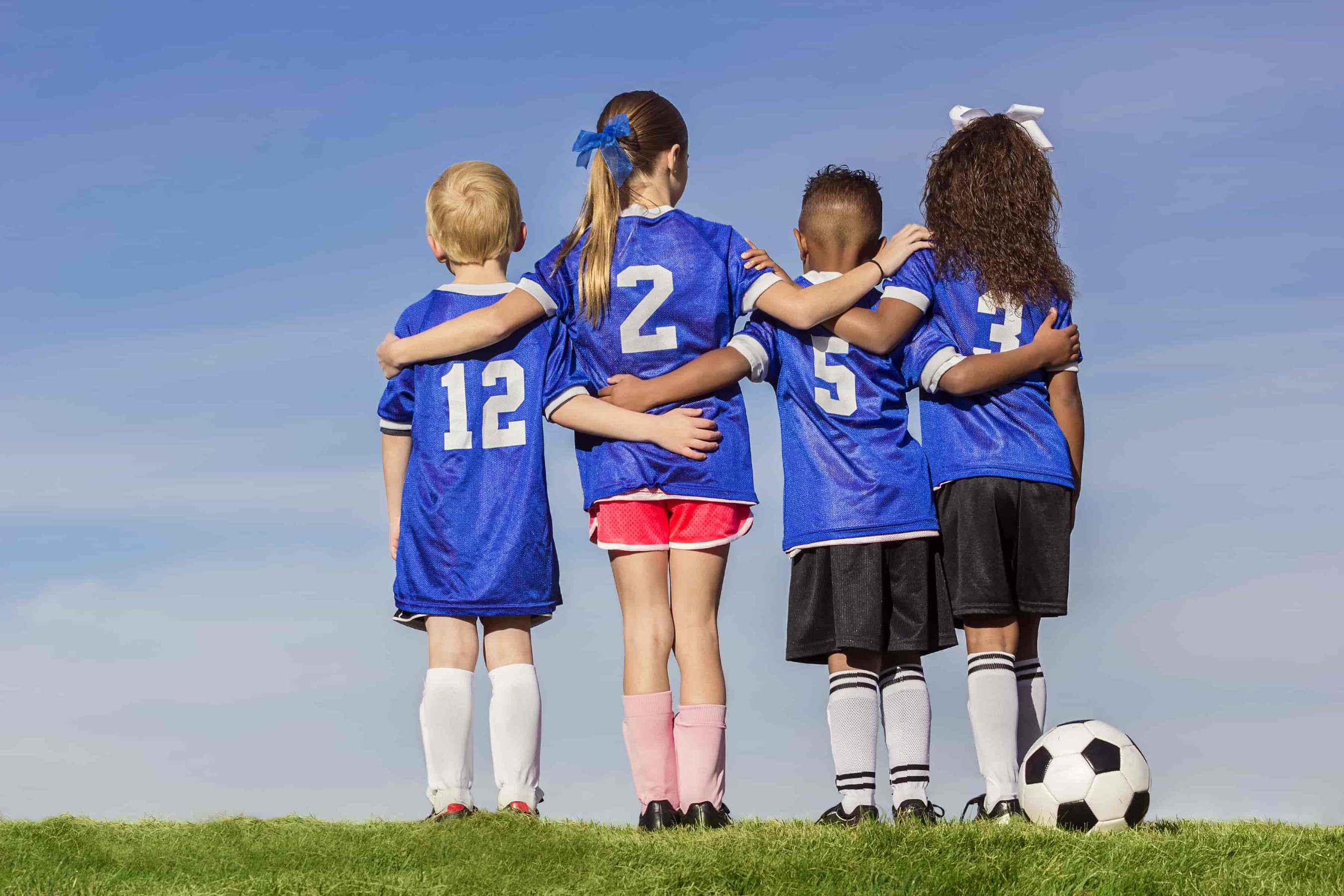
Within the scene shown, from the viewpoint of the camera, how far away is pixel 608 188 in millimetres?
6031

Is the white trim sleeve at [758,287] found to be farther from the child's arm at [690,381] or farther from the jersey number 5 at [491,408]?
the jersey number 5 at [491,408]

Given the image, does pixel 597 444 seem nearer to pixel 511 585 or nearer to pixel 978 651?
pixel 511 585

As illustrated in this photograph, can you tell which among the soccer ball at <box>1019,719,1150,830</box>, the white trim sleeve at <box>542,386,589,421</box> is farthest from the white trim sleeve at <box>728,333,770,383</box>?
the soccer ball at <box>1019,719,1150,830</box>

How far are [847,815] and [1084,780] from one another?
102cm

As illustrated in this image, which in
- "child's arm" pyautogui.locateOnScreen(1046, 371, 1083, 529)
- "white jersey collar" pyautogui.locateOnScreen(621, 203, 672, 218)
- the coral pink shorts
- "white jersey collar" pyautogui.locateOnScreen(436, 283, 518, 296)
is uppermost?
"white jersey collar" pyautogui.locateOnScreen(621, 203, 672, 218)

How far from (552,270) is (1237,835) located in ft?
13.5

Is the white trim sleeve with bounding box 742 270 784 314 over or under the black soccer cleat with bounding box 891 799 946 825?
over

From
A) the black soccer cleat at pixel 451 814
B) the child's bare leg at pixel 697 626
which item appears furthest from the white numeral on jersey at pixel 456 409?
the black soccer cleat at pixel 451 814

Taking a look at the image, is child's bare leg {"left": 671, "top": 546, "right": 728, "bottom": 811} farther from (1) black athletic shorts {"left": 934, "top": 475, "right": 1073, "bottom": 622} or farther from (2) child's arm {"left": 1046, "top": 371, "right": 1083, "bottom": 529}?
(2) child's arm {"left": 1046, "top": 371, "right": 1083, "bottom": 529}

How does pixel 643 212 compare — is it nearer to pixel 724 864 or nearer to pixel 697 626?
pixel 697 626

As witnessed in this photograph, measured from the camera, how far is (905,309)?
5.89 m

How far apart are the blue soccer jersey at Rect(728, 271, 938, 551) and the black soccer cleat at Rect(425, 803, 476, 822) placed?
187cm

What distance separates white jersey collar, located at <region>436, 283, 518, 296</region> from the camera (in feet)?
20.9

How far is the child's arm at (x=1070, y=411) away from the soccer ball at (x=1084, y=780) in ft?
3.43
